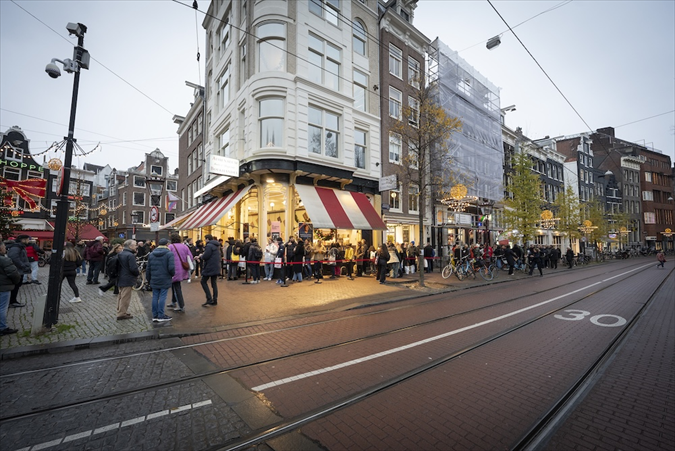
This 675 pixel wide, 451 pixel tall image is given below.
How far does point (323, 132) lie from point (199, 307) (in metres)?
11.0

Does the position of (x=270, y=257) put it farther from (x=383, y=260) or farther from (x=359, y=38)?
(x=359, y=38)

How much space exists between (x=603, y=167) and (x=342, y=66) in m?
64.7

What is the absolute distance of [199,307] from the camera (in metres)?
8.39

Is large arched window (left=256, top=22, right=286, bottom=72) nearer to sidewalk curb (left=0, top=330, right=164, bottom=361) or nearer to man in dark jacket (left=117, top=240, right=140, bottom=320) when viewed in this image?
man in dark jacket (left=117, top=240, right=140, bottom=320)

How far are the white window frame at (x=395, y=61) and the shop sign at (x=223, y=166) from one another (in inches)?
519

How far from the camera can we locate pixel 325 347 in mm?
5277

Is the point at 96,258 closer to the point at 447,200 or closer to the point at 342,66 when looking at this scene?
the point at 342,66

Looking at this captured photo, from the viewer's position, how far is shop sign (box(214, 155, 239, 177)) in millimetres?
13997

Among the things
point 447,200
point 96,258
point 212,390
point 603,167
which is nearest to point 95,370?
point 212,390

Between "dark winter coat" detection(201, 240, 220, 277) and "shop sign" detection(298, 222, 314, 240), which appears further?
"shop sign" detection(298, 222, 314, 240)

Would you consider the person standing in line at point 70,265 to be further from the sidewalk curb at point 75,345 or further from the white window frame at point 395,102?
the white window frame at point 395,102

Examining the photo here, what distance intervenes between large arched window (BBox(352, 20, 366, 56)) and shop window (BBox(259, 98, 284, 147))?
7.49 meters

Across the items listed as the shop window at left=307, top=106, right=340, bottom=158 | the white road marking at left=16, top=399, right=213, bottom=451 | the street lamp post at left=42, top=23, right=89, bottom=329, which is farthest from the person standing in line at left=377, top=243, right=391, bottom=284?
the street lamp post at left=42, top=23, right=89, bottom=329

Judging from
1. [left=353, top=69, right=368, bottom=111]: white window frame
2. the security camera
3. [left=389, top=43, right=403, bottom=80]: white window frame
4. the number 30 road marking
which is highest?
[left=389, top=43, right=403, bottom=80]: white window frame
